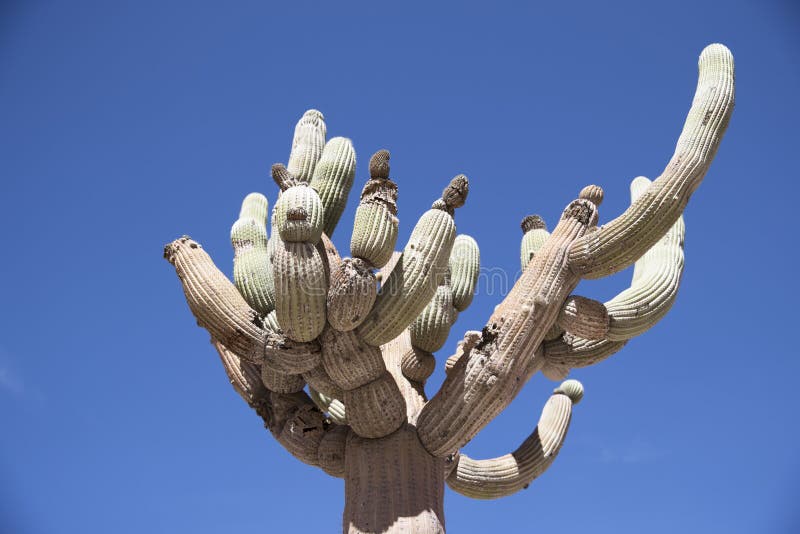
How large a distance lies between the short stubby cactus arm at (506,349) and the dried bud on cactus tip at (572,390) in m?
1.64

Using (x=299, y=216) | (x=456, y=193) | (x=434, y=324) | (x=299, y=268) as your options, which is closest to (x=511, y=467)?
(x=434, y=324)

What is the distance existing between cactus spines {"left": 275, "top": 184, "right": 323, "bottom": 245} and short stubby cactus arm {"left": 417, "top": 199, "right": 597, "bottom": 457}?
1.40m

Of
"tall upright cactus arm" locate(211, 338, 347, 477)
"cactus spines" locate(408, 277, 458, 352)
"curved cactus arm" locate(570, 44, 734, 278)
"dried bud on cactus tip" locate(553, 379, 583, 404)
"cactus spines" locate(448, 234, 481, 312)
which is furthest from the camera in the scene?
"dried bud on cactus tip" locate(553, 379, 583, 404)

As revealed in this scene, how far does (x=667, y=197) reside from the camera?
18.8 feet

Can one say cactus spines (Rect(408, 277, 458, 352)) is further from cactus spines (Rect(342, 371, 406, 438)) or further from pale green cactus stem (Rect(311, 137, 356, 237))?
pale green cactus stem (Rect(311, 137, 356, 237))

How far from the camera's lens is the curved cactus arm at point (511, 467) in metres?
7.00

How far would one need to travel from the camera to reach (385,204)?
18.7 feet

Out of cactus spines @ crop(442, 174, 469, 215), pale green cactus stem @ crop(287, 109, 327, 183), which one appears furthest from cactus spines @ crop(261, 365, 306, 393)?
cactus spines @ crop(442, 174, 469, 215)

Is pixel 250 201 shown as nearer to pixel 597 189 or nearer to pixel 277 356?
pixel 277 356

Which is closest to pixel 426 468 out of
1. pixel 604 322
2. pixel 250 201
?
pixel 604 322

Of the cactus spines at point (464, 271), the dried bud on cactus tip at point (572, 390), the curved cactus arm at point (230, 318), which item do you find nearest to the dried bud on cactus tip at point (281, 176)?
the curved cactus arm at point (230, 318)

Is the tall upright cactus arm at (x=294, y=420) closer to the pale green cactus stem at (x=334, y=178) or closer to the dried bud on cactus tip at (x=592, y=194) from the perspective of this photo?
the pale green cactus stem at (x=334, y=178)

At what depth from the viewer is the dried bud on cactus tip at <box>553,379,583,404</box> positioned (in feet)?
24.8

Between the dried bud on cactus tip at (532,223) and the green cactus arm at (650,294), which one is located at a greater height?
the dried bud on cactus tip at (532,223)
